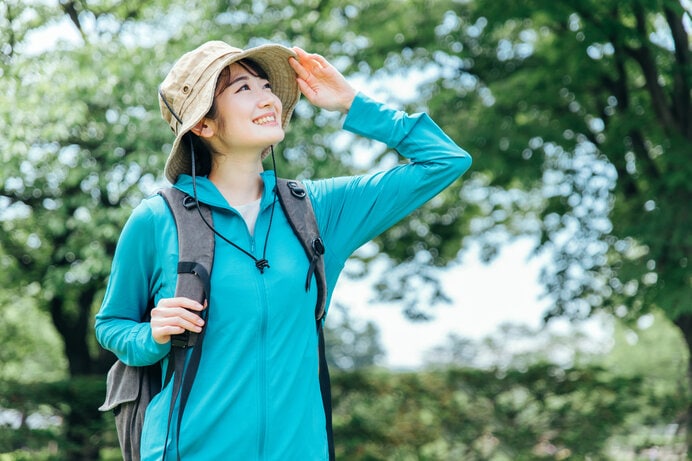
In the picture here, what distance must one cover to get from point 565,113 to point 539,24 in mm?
1115

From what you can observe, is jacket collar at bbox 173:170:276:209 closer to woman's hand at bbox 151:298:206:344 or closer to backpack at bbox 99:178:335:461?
backpack at bbox 99:178:335:461

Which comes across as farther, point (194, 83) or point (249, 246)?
point (194, 83)

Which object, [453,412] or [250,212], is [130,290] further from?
[453,412]

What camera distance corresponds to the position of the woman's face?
2.24 meters

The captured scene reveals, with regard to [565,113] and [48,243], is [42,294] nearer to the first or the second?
[48,243]

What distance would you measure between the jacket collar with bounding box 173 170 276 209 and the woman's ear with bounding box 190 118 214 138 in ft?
0.38

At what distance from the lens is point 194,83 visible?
227 cm

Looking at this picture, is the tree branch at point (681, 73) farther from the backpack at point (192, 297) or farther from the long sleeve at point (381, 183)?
the backpack at point (192, 297)

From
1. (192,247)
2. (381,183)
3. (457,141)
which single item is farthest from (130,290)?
(457,141)

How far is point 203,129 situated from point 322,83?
15.2 inches

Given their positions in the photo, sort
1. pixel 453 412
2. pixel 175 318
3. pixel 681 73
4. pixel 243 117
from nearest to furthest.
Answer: pixel 175 318 → pixel 243 117 → pixel 681 73 → pixel 453 412

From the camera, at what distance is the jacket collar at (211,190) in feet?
7.03

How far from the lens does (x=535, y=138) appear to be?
872 centimetres

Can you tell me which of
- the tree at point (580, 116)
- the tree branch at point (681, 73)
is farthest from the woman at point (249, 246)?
the tree branch at point (681, 73)
